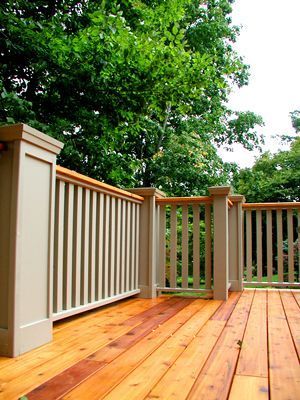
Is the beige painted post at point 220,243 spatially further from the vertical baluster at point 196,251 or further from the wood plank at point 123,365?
the wood plank at point 123,365

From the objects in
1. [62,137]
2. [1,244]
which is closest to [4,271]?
[1,244]

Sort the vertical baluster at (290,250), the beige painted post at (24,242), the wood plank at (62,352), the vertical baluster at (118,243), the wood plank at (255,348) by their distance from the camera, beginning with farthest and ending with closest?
the vertical baluster at (290,250), the vertical baluster at (118,243), the beige painted post at (24,242), the wood plank at (255,348), the wood plank at (62,352)

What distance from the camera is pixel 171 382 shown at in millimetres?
1235

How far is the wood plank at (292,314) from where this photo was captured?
189 centimetres

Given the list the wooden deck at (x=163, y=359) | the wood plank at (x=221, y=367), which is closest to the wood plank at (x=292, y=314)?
the wooden deck at (x=163, y=359)

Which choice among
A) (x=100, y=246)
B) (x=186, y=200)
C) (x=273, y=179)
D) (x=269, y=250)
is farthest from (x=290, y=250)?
(x=273, y=179)

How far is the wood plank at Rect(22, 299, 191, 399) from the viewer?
3.83 feet

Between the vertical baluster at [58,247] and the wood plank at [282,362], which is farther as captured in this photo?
the vertical baluster at [58,247]

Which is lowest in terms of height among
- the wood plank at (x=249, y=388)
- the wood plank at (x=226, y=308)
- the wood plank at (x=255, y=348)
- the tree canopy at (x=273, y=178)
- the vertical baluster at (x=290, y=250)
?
the wood plank at (x=226, y=308)

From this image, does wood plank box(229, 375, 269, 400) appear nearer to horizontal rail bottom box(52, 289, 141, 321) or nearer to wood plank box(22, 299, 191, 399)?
wood plank box(22, 299, 191, 399)

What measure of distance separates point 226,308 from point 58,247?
1.42 meters

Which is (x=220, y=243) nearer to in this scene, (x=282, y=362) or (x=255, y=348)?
(x=255, y=348)

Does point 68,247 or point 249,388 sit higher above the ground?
point 68,247

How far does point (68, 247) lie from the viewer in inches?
82.7
